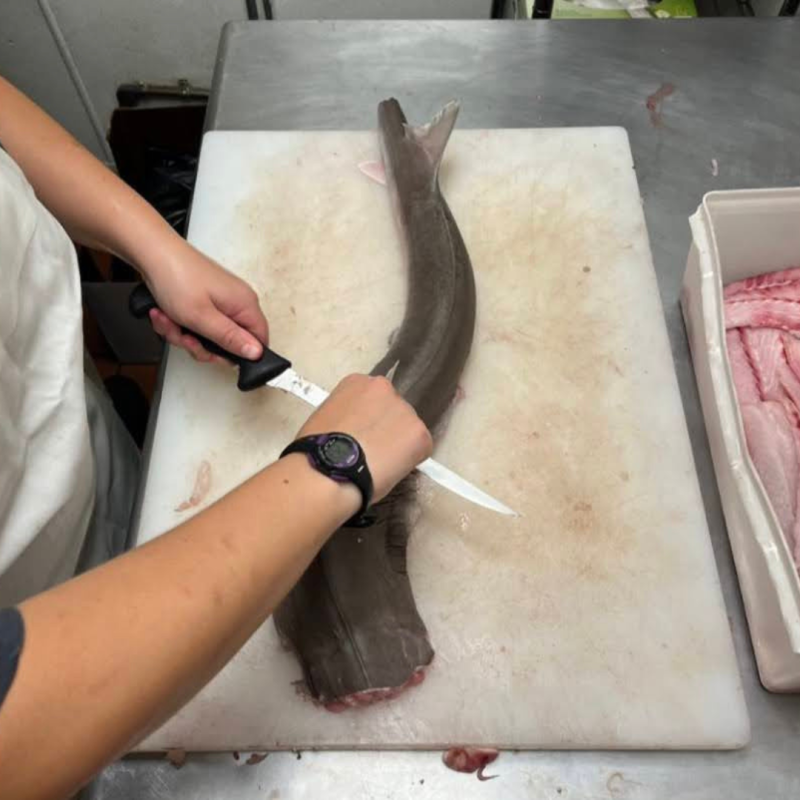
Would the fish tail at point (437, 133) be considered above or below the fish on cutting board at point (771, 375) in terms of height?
above

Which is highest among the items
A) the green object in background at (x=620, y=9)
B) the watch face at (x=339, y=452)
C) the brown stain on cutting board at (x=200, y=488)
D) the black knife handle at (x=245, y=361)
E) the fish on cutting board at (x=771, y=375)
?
the watch face at (x=339, y=452)

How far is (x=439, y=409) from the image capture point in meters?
0.89

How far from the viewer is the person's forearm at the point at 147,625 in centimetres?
47

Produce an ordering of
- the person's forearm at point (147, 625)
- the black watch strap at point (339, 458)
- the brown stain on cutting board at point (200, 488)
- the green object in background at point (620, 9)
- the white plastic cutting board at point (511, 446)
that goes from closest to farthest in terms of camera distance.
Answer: the person's forearm at point (147, 625) → the black watch strap at point (339, 458) → the white plastic cutting board at point (511, 446) → the brown stain on cutting board at point (200, 488) → the green object in background at point (620, 9)

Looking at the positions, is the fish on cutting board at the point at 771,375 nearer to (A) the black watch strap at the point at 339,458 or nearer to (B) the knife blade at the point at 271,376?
(B) the knife blade at the point at 271,376

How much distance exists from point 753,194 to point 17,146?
758 millimetres

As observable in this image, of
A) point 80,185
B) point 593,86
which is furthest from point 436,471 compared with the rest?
point 593,86

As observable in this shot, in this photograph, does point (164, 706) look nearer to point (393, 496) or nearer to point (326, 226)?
point (393, 496)

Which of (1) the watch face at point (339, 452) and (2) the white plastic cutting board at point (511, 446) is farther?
(2) the white plastic cutting board at point (511, 446)

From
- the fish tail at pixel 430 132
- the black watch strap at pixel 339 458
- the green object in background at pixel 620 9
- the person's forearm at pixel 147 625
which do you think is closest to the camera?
the person's forearm at pixel 147 625

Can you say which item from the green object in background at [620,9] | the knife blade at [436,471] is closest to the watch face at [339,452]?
the knife blade at [436,471]

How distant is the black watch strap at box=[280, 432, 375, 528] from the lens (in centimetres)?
66

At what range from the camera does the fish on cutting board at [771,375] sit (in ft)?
2.83

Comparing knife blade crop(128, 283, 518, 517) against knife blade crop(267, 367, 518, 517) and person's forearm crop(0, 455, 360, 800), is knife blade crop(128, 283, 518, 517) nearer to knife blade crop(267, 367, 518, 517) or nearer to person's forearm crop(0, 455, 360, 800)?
knife blade crop(267, 367, 518, 517)
